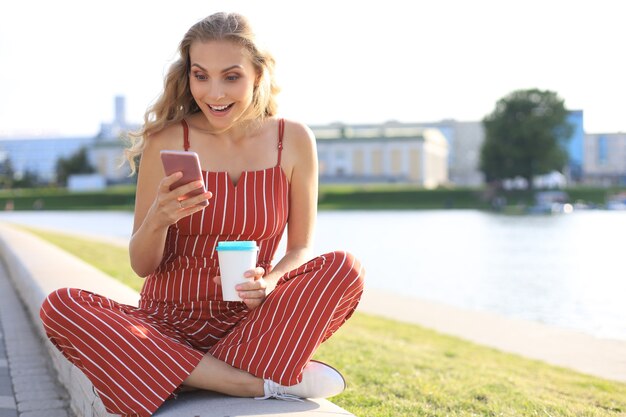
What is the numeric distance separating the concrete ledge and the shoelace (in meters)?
0.02

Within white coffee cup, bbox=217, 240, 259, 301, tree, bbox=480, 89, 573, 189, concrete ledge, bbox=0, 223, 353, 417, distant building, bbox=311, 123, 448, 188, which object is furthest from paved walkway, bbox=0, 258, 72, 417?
distant building, bbox=311, 123, 448, 188

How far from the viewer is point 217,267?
2.15 m

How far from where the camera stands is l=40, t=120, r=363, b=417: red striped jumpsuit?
1983mm

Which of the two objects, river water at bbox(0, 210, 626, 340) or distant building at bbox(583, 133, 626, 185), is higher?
distant building at bbox(583, 133, 626, 185)

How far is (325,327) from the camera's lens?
2.04 meters

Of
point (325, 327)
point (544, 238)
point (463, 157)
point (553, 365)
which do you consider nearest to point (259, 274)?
point (325, 327)

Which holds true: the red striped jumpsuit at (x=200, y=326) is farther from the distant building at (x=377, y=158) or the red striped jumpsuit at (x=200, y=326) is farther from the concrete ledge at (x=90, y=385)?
the distant building at (x=377, y=158)

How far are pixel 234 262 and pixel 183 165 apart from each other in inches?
9.9

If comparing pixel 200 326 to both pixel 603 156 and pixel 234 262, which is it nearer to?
pixel 234 262

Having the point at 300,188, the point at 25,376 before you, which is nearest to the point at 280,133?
the point at 300,188

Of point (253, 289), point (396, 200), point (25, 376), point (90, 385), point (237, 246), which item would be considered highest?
point (237, 246)

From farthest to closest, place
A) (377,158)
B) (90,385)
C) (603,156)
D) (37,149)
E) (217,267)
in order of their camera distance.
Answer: (37,149) → (603,156) → (377,158) → (90,385) → (217,267)

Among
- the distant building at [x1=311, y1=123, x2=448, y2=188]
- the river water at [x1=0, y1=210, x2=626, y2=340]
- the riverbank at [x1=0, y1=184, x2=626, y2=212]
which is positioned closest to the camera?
the river water at [x1=0, y1=210, x2=626, y2=340]

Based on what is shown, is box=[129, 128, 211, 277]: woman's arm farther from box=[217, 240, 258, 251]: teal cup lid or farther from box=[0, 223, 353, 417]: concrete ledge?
box=[0, 223, 353, 417]: concrete ledge
